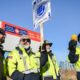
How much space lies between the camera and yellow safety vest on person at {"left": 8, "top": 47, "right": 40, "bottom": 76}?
857 centimetres

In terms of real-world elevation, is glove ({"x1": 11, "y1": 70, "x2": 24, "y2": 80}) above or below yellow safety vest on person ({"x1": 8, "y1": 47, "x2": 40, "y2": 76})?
below

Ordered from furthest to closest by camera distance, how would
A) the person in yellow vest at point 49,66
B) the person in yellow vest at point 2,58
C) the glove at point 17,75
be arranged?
the person in yellow vest at point 49,66 → the glove at point 17,75 → the person in yellow vest at point 2,58

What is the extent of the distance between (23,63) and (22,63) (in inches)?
1.2

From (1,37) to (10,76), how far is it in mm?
1000

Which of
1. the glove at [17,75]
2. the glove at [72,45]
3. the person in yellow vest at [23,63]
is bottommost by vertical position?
the glove at [17,75]

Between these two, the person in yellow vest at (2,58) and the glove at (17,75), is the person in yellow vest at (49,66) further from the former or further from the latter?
the person in yellow vest at (2,58)

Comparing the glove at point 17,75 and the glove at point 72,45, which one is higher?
the glove at point 72,45

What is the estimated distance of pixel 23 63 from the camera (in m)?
8.70

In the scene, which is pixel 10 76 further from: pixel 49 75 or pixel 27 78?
pixel 49 75

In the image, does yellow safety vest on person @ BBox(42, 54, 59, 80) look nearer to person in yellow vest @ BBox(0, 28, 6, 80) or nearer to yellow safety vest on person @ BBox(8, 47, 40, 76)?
yellow safety vest on person @ BBox(8, 47, 40, 76)

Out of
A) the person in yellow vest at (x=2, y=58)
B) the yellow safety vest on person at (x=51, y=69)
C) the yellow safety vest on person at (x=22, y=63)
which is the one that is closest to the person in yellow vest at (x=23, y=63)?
the yellow safety vest on person at (x=22, y=63)

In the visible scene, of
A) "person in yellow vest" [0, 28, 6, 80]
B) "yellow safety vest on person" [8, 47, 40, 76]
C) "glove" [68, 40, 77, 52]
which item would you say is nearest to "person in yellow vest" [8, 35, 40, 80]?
"yellow safety vest on person" [8, 47, 40, 76]

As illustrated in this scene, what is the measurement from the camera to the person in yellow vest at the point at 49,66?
9.74 m

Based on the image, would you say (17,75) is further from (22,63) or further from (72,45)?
(72,45)
